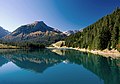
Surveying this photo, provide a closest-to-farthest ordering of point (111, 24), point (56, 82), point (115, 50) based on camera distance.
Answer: point (56, 82) < point (115, 50) < point (111, 24)

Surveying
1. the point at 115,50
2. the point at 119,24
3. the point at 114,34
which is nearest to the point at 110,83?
the point at 115,50

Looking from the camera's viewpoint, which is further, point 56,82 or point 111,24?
point 111,24

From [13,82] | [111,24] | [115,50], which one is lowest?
[13,82]

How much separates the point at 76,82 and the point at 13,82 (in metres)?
15.0

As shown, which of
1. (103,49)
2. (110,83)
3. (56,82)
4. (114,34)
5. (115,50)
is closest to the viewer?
(110,83)

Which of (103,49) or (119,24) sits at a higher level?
(119,24)

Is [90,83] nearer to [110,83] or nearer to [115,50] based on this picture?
[110,83]

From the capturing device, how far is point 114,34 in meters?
120

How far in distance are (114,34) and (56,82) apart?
8329 centimetres

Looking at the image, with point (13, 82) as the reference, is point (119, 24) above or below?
above

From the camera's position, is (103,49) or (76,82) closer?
(76,82)

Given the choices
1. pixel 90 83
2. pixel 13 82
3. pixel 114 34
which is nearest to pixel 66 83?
pixel 90 83

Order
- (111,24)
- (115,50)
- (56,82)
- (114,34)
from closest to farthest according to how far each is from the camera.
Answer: (56,82)
(115,50)
(114,34)
(111,24)

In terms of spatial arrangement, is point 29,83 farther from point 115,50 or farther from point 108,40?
point 108,40
